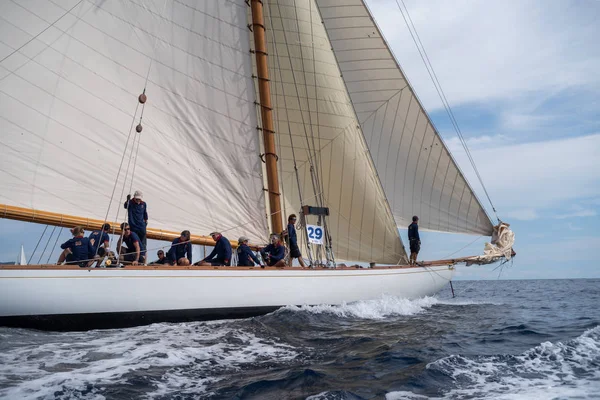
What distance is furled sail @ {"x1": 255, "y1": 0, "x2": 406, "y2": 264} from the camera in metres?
16.0

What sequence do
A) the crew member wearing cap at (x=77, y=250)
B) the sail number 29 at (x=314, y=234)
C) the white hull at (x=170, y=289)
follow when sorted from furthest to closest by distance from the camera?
the sail number 29 at (x=314, y=234), the crew member wearing cap at (x=77, y=250), the white hull at (x=170, y=289)

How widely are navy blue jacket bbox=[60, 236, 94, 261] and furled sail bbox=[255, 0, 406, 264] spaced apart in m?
6.96

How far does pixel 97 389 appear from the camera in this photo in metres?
5.48

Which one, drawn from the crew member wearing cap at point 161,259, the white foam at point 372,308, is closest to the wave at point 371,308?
the white foam at point 372,308

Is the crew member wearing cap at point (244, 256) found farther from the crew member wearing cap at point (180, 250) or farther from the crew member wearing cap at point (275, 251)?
the crew member wearing cap at point (180, 250)

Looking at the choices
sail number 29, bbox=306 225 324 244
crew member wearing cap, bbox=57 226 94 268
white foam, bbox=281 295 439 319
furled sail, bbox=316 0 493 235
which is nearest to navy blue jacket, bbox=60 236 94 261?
crew member wearing cap, bbox=57 226 94 268

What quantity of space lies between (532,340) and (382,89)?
9.50 metres

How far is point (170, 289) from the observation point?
10211 mm

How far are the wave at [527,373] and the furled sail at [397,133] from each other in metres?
8.40

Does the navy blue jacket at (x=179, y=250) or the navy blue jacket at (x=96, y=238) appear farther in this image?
the navy blue jacket at (x=179, y=250)

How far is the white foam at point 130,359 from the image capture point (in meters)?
5.61

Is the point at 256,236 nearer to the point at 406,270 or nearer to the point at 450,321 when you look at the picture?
the point at 406,270

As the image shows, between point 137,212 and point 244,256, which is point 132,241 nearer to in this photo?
point 137,212

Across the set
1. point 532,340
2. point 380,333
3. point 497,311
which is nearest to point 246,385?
point 380,333
